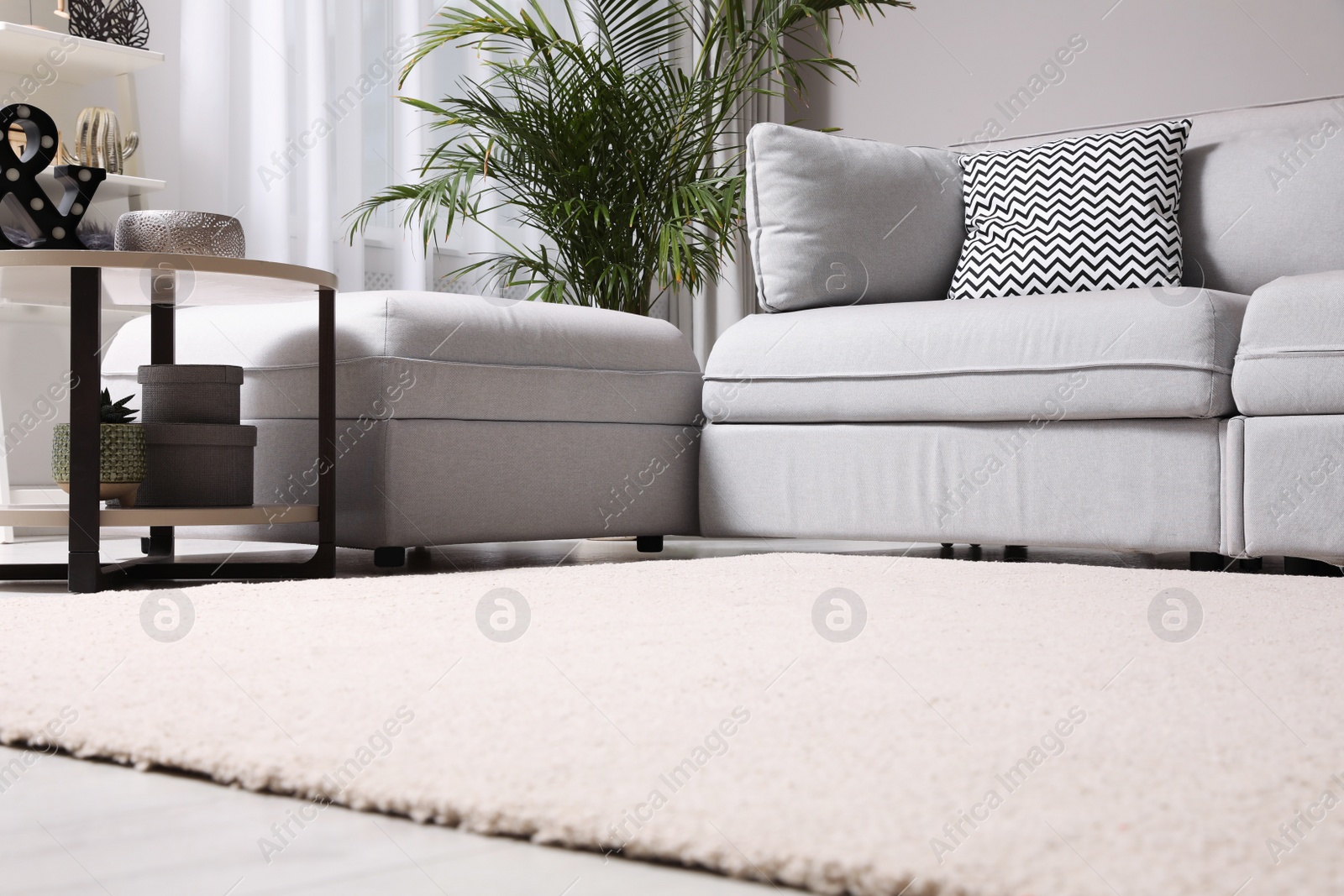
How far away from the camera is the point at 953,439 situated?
7.33ft

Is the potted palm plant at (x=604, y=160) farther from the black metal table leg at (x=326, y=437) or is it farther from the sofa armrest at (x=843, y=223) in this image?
the black metal table leg at (x=326, y=437)

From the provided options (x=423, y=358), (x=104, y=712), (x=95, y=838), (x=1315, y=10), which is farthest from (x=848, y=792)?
(x=1315, y=10)

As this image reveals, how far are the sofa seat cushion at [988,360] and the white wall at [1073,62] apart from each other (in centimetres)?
256

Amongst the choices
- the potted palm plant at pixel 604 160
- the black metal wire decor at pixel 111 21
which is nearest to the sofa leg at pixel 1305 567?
the potted palm plant at pixel 604 160

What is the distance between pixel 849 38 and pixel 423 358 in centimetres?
360

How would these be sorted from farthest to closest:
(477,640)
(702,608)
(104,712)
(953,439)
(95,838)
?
(953,439) → (702,608) → (477,640) → (104,712) → (95,838)

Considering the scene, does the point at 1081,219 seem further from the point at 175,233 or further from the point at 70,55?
the point at 70,55

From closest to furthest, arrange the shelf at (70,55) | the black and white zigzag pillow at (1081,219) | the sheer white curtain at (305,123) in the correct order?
1. the black and white zigzag pillow at (1081,219)
2. the shelf at (70,55)
3. the sheer white curtain at (305,123)

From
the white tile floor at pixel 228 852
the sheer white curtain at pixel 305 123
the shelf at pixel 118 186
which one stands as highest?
the sheer white curtain at pixel 305 123

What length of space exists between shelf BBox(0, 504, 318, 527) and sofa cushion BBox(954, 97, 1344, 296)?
1.88 meters

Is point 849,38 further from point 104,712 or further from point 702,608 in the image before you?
point 104,712

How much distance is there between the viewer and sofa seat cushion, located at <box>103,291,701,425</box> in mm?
2068

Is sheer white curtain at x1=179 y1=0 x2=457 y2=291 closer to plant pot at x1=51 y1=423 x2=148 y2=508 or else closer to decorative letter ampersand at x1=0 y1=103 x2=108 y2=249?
decorative letter ampersand at x1=0 y1=103 x2=108 y2=249

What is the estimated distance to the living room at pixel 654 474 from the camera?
26.7 inches
